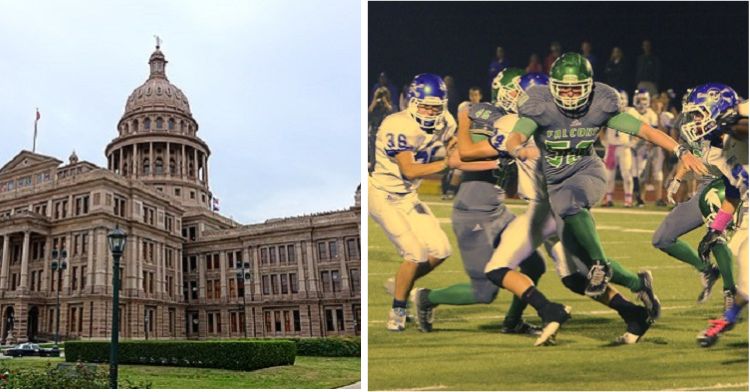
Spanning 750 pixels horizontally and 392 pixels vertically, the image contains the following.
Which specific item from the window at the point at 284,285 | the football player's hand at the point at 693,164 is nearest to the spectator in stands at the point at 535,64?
the football player's hand at the point at 693,164

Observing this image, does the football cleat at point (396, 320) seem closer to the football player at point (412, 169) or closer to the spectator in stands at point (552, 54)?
the football player at point (412, 169)

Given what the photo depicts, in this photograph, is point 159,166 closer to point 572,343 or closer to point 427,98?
point 427,98

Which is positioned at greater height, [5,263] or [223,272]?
[5,263]

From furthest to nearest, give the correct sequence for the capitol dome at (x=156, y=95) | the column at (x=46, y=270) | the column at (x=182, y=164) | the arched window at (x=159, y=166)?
the capitol dome at (x=156, y=95) < the column at (x=182, y=164) < the arched window at (x=159, y=166) < the column at (x=46, y=270)

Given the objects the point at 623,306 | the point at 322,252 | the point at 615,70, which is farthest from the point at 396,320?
the point at 322,252

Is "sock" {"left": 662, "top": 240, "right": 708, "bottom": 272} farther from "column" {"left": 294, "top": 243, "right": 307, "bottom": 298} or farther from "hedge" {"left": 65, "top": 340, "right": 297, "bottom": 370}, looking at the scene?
"column" {"left": 294, "top": 243, "right": 307, "bottom": 298}

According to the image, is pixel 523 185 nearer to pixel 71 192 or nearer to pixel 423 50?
pixel 423 50

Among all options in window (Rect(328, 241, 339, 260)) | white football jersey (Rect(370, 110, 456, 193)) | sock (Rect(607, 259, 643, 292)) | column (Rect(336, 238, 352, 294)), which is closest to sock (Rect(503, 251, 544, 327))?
sock (Rect(607, 259, 643, 292))
